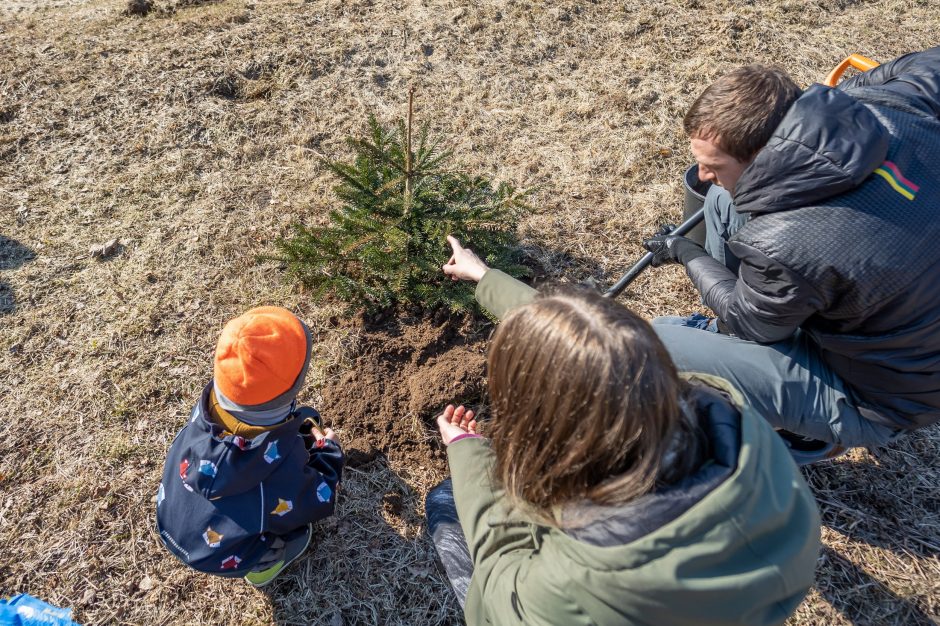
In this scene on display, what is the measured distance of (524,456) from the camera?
1382 millimetres

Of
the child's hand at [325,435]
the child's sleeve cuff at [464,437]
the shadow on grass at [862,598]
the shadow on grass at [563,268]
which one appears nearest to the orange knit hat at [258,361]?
the child's hand at [325,435]

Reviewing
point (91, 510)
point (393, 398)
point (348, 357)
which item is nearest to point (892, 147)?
point (393, 398)

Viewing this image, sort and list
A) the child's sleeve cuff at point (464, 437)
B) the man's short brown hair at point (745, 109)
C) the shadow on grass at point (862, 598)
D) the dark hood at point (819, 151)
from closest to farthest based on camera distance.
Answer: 1. the dark hood at point (819, 151)
2. the child's sleeve cuff at point (464, 437)
3. the man's short brown hair at point (745, 109)
4. the shadow on grass at point (862, 598)

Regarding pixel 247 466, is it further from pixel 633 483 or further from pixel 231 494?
pixel 633 483

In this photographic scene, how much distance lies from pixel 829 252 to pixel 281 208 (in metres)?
3.10

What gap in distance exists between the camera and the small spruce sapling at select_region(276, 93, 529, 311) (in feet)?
9.28

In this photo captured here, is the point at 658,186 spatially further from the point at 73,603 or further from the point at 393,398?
the point at 73,603

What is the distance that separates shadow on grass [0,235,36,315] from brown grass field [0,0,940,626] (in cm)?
2

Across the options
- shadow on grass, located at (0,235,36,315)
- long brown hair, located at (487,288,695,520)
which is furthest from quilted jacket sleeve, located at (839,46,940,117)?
shadow on grass, located at (0,235,36,315)

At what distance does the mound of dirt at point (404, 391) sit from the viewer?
2684 mm

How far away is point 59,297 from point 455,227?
2296 millimetres

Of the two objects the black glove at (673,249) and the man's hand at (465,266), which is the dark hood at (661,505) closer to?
the man's hand at (465,266)

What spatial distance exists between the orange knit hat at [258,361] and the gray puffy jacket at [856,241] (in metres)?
1.50

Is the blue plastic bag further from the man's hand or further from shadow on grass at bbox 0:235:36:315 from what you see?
shadow on grass at bbox 0:235:36:315
